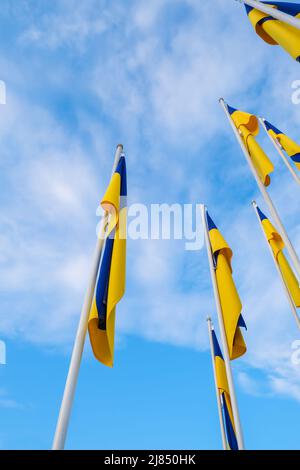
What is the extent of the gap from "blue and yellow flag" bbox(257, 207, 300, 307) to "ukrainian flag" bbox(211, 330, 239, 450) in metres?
2.39

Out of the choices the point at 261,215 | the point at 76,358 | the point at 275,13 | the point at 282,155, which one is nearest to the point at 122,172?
the point at 76,358

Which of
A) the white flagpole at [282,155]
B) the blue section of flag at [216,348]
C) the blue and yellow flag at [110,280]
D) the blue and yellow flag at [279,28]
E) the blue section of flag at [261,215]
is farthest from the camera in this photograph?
the blue section of flag at [261,215]

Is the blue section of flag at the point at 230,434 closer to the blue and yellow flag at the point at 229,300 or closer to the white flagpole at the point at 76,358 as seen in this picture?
the blue and yellow flag at the point at 229,300

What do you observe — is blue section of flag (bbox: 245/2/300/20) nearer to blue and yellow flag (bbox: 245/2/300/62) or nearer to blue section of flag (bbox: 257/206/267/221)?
blue and yellow flag (bbox: 245/2/300/62)

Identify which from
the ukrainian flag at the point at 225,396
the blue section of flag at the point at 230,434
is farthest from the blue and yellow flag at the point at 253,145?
the blue section of flag at the point at 230,434

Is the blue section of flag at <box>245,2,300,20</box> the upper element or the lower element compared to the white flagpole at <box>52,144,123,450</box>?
upper

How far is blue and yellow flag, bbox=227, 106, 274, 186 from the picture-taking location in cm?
891

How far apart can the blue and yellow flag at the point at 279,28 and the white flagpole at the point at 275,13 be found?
212 millimetres

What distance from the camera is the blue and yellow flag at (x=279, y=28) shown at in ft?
21.2

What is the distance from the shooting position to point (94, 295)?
574 cm

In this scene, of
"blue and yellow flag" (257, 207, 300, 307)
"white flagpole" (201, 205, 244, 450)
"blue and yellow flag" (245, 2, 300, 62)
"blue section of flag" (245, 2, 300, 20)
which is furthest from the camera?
"blue and yellow flag" (257, 207, 300, 307)

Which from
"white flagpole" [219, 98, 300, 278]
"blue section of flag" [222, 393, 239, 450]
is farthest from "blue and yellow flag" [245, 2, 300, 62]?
"blue section of flag" [222, 393, 239, 450]

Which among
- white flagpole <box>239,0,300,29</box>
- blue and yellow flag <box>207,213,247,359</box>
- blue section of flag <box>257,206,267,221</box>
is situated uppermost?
blue section of flag <box>257,206,267,221</box>
